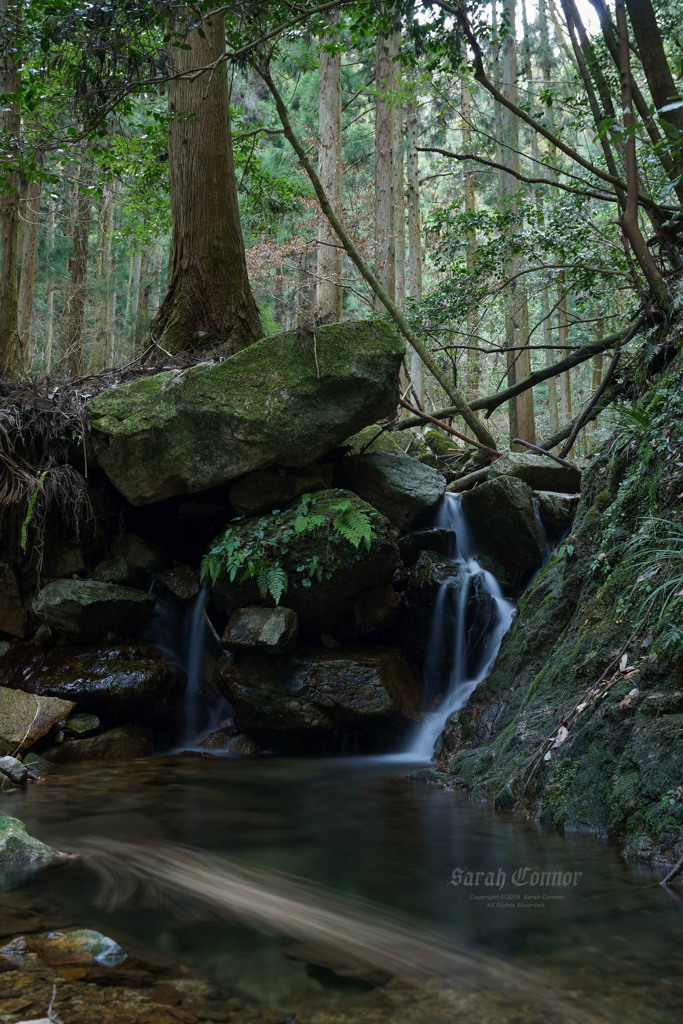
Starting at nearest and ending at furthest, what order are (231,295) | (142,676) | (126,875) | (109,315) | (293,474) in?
(126,875) < (142,676) < (293,474) < (231,295) < (109,315)

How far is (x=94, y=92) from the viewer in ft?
19.8

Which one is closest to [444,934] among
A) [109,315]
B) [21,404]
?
[21,404]

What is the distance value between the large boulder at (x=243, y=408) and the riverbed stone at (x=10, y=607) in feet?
5.55

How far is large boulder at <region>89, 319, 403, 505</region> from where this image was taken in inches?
267

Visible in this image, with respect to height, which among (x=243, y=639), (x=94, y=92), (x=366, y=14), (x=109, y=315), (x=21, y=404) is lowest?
(x=243, y=639)

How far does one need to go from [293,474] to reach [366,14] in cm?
445

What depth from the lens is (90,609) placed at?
6988 millimetres

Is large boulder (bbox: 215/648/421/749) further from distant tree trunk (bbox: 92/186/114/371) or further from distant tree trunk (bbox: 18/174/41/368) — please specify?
distant tree trunk (bbox: 92/186/114/371)

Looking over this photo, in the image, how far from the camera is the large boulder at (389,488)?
26.0 feet

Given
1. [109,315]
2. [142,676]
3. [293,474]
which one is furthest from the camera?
[109,315]

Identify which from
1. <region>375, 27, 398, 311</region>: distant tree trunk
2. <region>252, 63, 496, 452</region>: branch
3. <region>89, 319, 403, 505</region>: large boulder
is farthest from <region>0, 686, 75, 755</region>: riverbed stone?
<region>375, 27, 398, 311</region>: distant tree trunk

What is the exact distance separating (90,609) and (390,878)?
15.1 ft

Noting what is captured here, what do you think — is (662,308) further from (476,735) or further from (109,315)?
(109,315)

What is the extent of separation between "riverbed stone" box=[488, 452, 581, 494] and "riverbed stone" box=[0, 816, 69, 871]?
5.93 metres
